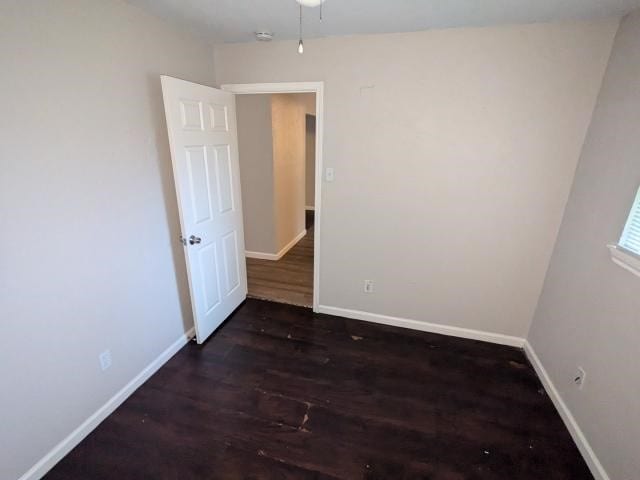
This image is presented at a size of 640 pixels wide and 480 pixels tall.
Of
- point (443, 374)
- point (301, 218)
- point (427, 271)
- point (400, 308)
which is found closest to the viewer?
point (443, 374)

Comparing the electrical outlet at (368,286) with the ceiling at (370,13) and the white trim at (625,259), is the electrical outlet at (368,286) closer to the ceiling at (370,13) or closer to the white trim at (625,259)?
the white trim at (625,259)

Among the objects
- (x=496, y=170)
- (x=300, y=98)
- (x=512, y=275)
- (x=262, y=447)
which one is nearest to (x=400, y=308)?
(x=512, y=275)

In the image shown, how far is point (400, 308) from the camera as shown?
8.80 feet

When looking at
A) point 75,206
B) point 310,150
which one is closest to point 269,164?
point 75,206

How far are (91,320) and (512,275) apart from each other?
2.83 metres

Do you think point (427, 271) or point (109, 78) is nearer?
point (109, 78)

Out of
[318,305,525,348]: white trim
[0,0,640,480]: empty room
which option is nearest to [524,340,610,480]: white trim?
[0,0,640,480]: empty room

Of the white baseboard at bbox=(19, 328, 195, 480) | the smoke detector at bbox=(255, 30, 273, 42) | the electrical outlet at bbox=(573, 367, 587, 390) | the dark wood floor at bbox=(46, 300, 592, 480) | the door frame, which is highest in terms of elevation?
the smoke detector at bbox=(255, 30, 273, 42)

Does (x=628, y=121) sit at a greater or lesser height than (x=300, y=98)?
lesser

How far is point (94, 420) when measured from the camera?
5.67ft

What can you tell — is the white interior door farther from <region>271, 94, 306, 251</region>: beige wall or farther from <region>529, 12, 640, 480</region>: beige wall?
<region>529, 12, 640, 480</region>: beige wall

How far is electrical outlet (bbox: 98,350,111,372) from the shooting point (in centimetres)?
175

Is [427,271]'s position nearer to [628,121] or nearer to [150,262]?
[628,121]

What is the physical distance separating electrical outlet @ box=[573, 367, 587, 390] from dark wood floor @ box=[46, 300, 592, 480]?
275 mm
